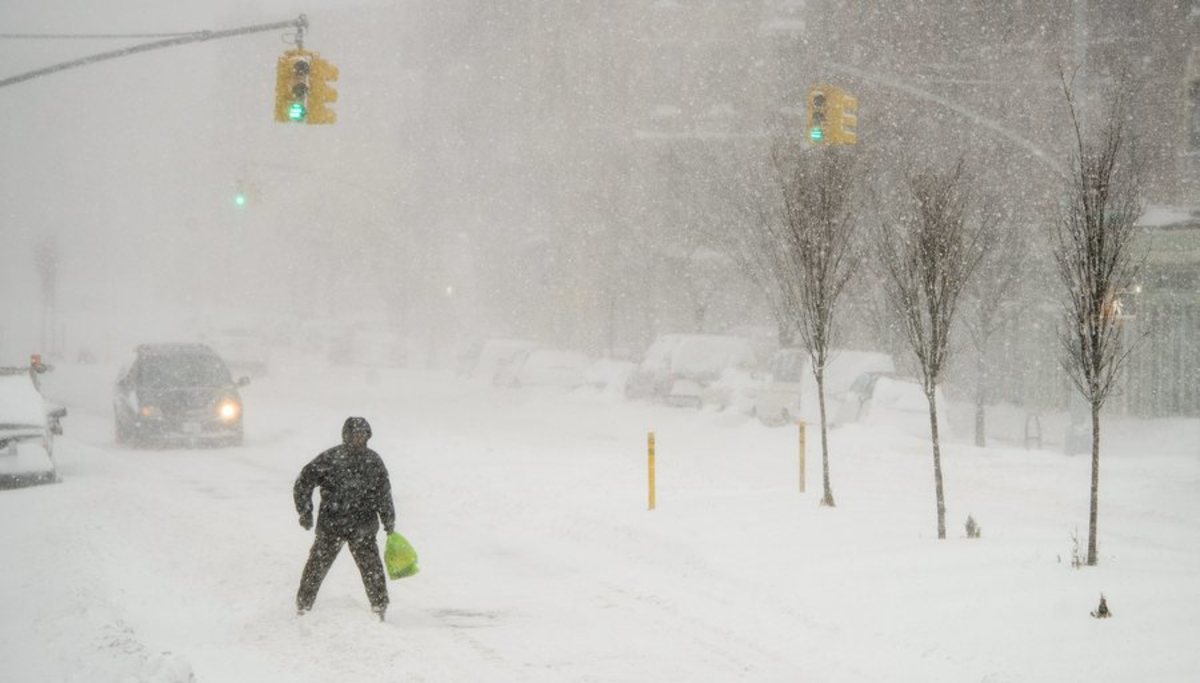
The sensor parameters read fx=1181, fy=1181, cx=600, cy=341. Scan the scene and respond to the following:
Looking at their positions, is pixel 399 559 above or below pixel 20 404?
below

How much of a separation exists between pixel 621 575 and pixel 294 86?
8672 mm

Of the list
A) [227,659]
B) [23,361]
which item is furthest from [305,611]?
[23,361]

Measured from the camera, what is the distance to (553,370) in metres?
35.3

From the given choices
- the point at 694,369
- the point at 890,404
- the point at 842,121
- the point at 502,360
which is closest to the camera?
the point at 842,121

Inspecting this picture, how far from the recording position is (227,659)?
26.8 ft

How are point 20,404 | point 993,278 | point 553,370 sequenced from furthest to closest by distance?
point 553,370, point 993,278, point 20,404

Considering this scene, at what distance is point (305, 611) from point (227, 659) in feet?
3.89

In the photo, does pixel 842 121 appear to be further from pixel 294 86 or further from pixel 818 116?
pixel 294 86

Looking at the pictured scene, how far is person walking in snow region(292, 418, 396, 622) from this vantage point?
910cm

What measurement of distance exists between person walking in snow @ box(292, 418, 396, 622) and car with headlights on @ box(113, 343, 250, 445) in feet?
44.8

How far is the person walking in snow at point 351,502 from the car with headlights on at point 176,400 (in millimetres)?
13657

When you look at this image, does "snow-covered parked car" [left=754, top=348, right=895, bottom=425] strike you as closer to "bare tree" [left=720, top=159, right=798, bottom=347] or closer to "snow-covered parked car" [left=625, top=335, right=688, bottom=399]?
"bare tree" [left=720, top=159, right=798, bottom=347]

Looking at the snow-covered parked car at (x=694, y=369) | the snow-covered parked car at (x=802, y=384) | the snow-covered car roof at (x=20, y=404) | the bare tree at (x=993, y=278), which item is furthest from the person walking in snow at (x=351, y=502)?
the snow-covered parked car at (x=694, y=369)

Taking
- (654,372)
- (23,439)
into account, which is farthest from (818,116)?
(654,372)
